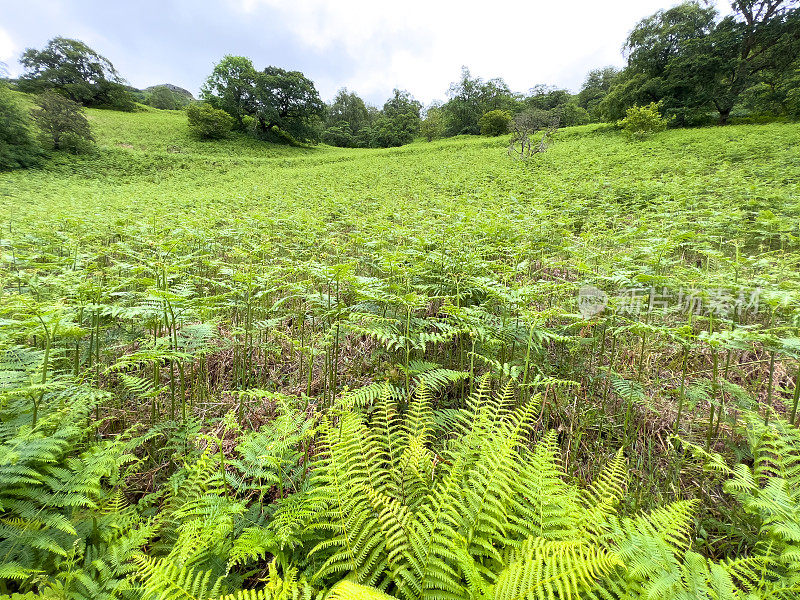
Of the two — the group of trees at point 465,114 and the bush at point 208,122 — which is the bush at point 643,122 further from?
the bush at point 208,122

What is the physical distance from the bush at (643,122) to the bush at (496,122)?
1683cm

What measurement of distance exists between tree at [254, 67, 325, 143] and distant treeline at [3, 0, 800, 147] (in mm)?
128

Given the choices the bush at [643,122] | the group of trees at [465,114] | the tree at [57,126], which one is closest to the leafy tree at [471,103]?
the group of trees at [465,114]

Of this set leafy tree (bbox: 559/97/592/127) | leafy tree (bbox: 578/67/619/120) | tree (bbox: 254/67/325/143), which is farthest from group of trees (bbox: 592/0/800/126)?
tree (bbox: 254/67/325/143)

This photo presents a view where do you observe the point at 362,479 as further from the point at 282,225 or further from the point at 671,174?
the point at 671,174

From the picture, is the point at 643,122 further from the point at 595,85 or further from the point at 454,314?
the point at 595,85

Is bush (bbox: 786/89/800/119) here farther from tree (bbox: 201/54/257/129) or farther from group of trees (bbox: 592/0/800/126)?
tree (bbox: 201/54/257/129)

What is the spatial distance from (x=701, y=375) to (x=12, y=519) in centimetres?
498

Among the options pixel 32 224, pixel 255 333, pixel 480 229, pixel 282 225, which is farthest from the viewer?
pixel 282 225

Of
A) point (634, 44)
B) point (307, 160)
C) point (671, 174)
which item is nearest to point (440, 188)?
point (671, 174)

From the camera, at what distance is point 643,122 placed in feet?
63.8

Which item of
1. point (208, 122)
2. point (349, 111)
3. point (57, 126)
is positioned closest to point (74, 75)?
point (208, 122)

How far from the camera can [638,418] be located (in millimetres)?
2768

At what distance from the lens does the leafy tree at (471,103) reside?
151ft
